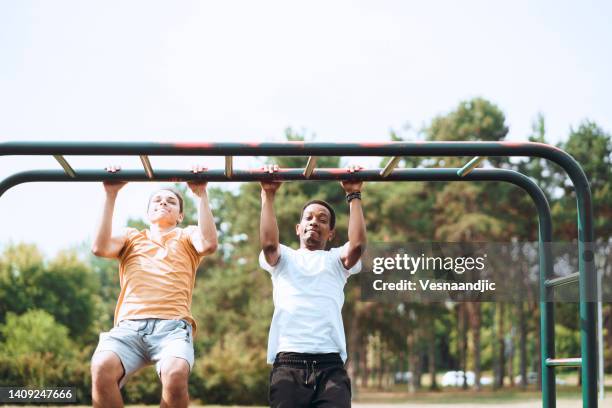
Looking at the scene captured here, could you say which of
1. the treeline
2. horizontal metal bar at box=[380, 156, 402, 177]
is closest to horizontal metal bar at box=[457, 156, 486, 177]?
horizontal metal bar at box=[380, 156, 402, 177]

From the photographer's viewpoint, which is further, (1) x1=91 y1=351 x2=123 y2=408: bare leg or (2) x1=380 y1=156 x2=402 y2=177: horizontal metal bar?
(2) x1=380 y1=156 x2=402 y2=177: horizontal metal bar

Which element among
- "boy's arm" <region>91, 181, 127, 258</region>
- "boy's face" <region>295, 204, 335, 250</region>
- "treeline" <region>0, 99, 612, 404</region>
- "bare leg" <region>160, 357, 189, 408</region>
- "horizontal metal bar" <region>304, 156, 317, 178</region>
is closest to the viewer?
"bare leg" <region>160, 357, 189, 408</region>

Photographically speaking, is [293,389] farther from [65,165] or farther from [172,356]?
[65,165]

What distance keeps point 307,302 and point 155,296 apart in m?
0.83

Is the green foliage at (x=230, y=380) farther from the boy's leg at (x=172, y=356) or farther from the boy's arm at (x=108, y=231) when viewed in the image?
the boy's leg at (x=172, y=356)

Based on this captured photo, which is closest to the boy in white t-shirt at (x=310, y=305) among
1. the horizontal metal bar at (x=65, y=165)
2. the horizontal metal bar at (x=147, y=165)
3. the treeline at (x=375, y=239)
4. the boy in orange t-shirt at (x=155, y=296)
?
the boy in orange t-shirt at (x=155, y=296)

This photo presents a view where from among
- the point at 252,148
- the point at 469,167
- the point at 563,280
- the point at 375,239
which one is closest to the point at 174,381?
the point at 252,148

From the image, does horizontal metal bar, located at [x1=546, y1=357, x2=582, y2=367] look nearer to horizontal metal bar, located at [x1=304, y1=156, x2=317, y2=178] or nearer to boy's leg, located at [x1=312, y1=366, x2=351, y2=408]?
boy's leg, located at [x1=312, y1=366, x2=351, y2=408]

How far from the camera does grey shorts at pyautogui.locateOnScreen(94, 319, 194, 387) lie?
412 cm

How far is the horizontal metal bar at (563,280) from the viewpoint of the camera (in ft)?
14.2

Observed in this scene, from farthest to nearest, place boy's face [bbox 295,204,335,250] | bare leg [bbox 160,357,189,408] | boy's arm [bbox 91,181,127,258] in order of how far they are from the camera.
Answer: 1. boy's face [bbox 295,204,335,250]
2. boy's arm [bbox 91,181,127,258]
3. bare leg [bbox 160,357,189,408]

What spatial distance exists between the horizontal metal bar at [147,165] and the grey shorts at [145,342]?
0.83 m

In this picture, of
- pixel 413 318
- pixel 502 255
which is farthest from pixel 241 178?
pixel 413 318

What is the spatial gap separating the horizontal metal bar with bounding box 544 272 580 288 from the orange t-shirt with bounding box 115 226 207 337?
209 centimetres
